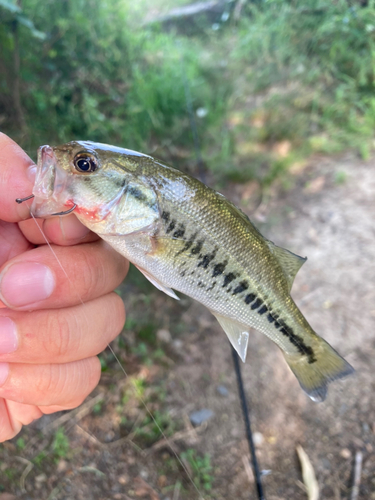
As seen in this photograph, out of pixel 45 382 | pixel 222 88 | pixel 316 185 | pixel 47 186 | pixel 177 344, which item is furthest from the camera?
pixel 222 88

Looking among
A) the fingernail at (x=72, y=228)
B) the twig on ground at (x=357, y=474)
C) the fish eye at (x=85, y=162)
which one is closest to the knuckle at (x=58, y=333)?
the fingernail at (x=72, y=228)

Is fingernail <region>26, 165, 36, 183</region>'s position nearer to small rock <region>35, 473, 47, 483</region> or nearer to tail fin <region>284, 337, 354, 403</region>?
tail fin <region>284, 337, 354, 403</region>

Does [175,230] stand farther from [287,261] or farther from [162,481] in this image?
[162,481]

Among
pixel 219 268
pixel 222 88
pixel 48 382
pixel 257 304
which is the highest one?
pixel 222 88

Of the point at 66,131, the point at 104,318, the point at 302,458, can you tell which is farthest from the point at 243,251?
the point at 66,131

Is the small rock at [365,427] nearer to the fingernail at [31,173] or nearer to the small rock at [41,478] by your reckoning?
the small rock at [41,478]

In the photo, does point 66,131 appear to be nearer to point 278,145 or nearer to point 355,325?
point 278,145

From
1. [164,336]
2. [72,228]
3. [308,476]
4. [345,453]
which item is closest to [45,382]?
[72,228]
